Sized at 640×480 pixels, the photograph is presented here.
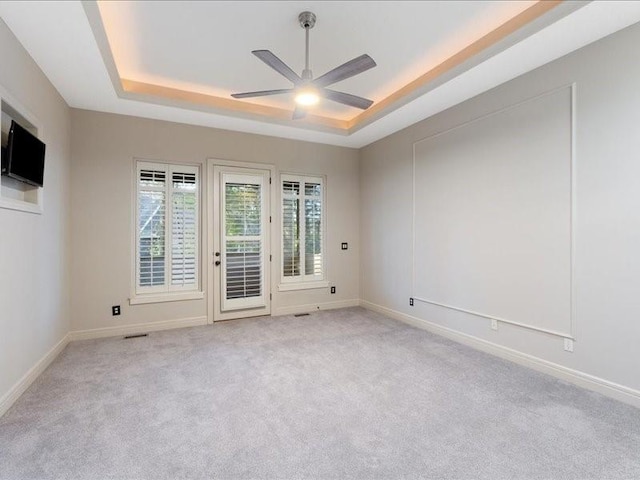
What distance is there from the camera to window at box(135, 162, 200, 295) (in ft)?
14.1

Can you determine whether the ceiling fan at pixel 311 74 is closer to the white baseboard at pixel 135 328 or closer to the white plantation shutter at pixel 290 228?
the white plantation shutter at pixel 290 228

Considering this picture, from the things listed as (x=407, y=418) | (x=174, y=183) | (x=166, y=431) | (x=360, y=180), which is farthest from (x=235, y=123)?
(x=407, y=418)

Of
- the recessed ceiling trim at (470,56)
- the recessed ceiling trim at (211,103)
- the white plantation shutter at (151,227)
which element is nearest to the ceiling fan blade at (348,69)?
the recessed ceiling trim at (470,56)

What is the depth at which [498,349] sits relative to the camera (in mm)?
3389

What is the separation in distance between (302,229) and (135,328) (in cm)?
272

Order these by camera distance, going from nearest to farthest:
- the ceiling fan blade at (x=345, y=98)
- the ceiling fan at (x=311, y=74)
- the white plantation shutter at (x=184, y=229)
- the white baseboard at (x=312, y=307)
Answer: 1. the ceiling fan at (x=311, y=74)
2. the ceiling fan blade at (x=345, y=98)
3. the white plantation shutter at (x=184, y=229)
4. the white baseboard at (x=312, y=307)

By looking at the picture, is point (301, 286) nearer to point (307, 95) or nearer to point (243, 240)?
point (243, 240)

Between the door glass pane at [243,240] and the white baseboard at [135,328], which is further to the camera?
the door glass pane at [243,240]

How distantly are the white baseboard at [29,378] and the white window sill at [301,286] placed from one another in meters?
2.75

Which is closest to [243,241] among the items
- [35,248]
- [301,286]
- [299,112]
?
[301,286]

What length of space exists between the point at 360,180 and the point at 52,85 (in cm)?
426

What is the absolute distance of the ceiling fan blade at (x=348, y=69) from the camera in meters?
2.46

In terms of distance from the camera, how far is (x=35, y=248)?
2.95m

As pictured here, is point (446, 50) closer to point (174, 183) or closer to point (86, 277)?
point (174, 183)
